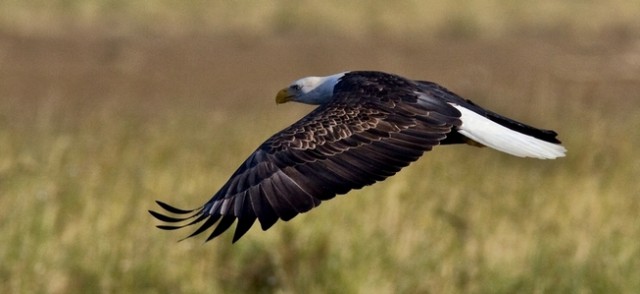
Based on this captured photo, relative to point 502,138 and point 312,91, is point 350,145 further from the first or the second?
point 312,91

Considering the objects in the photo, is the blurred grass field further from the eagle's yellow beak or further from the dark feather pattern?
the dark feather pattern

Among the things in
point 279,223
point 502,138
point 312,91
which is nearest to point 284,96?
point 312,91

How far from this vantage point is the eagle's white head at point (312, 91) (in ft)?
25.1

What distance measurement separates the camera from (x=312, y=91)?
25.4 feet

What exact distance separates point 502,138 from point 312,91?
1.14 m

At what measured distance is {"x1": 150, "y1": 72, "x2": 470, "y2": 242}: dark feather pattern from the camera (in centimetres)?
625

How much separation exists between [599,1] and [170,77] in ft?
28.0

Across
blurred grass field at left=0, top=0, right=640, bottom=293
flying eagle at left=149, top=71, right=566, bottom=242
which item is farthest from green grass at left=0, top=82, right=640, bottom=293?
flying eagle at left=149, top=71, right=566, bottom=242

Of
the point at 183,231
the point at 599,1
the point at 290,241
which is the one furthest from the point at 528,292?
the point at 599,1

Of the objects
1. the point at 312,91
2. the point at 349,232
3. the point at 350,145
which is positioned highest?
the point at 312,91

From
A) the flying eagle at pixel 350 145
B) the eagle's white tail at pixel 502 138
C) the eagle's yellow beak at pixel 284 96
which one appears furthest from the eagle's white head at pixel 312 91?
the eagle's white tail at pixel 502 138

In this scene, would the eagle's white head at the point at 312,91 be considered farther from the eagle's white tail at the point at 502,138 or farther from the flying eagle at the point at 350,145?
the eagle's white tail at the point at 502,138

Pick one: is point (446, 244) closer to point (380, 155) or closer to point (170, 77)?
point (380, 155)

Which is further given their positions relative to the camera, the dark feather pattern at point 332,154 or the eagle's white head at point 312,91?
the eagle's white head at point 312,91
